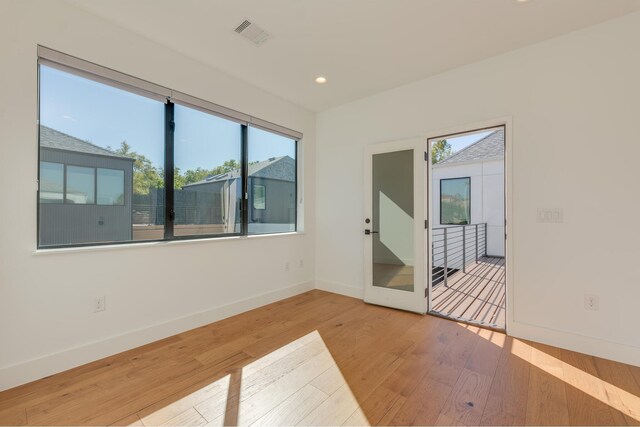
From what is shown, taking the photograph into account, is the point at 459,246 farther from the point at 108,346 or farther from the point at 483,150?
the point at 108,346

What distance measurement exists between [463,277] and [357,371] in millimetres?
3856

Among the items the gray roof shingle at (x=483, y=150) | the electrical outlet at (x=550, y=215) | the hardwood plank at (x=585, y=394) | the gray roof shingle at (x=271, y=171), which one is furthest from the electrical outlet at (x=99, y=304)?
the gray roof shingle at (x=483, y=150)

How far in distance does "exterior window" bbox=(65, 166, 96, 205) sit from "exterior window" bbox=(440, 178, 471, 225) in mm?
7946

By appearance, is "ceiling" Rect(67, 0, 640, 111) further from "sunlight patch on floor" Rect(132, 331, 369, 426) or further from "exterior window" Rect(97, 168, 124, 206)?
"sunlight patch on floor" Rect(132, 331, 369, 426)

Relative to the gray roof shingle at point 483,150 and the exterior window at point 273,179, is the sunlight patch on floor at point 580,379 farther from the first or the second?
the gray roof shingle at point 483,150

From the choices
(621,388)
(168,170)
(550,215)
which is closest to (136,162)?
(168,170)

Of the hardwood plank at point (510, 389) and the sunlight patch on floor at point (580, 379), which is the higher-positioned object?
the sunlight patch on floor at point (580, 379)

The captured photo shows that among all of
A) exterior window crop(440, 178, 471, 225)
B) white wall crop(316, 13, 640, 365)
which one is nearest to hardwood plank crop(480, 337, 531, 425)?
white wall crop(316, 13, 640, 365)

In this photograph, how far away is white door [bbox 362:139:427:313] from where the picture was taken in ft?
11.2

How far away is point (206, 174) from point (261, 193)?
0.85 meters

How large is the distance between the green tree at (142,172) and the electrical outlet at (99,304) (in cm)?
98

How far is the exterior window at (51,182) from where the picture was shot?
2174mm

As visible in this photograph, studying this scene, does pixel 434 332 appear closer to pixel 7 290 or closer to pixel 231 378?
pixel 231 378

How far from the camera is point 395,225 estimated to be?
3666 mm
